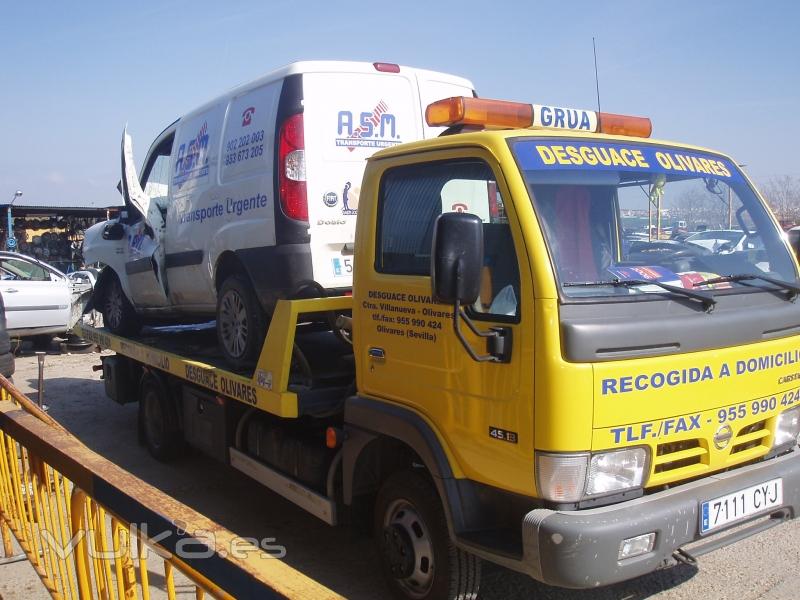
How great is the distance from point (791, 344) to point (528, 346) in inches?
55.5

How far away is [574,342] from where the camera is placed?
2.78 m

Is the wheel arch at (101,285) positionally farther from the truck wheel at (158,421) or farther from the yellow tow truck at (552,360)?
the yellow tow truck at (552,360)

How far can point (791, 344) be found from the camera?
3.42 meters

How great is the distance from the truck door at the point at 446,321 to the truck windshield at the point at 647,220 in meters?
0.23

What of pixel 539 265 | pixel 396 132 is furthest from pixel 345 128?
pixel 539 265

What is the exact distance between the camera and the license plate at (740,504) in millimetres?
3021

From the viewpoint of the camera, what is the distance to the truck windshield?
309cm

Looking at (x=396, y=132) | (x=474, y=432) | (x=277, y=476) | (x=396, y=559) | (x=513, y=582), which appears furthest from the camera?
(x=396, y=132)

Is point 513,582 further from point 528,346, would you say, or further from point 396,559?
point 528,346

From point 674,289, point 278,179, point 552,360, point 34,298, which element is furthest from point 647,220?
point 34,298

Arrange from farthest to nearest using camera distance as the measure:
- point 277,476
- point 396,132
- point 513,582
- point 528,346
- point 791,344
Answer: point 396,132, point 277,476, point 513,582, point 791,344, point 528,346

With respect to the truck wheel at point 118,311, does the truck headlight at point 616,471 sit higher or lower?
lower

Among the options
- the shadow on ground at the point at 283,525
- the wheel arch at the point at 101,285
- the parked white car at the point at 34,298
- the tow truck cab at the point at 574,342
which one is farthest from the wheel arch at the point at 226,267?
the parked white car at the point at 34,298

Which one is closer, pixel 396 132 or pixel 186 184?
pixel 396 132
